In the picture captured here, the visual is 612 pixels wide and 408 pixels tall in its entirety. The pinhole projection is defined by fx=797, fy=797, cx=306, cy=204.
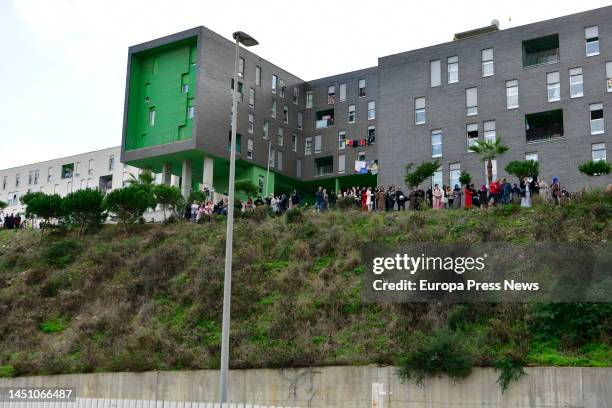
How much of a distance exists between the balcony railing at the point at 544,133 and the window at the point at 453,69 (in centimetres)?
594

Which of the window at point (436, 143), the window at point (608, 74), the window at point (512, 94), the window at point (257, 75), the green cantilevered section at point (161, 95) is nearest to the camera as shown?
the window at point (608, 74)

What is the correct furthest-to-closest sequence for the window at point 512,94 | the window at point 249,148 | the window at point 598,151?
1. the window at point 249,148
2. the window at point 512,94
3. the window at point 598,151

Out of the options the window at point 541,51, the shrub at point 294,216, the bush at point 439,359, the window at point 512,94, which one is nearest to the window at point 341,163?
the window at point 512,94

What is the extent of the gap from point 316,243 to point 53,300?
11.9 meters

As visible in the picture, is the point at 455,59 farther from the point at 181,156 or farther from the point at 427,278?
the point at 427,278

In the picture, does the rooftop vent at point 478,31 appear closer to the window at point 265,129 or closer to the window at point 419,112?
the window at point 419,112

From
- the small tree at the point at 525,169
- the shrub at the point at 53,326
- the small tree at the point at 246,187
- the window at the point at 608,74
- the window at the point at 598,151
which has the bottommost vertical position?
the shrub at the point at 53,326

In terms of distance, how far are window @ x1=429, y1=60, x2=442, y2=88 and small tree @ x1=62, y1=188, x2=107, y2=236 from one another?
21.7m

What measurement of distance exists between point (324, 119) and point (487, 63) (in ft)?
63.4

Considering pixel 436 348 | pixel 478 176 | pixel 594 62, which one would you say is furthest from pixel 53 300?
pixel 594 62

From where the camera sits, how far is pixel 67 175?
311 ft

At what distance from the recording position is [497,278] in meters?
27.0

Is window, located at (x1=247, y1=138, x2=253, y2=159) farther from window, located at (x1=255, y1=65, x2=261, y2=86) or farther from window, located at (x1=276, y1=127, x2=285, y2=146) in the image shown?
window, located at (x1=255, y1=65, x2=261, y2=86)

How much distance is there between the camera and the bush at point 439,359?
72.2 ft
